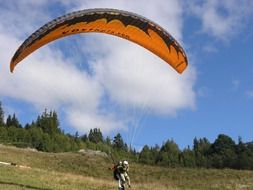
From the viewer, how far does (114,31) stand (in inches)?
880

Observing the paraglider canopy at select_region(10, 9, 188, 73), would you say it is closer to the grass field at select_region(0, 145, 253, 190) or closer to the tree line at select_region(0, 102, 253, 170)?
the grass field at select_region(0, 145, 253, 190)

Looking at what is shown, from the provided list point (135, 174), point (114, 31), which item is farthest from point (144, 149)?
point (114, 31)

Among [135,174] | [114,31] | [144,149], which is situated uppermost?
[144,149]

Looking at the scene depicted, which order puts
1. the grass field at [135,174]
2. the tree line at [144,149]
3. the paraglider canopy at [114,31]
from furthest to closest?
the tree line at [144,149], the grass field at [135,174], the paraglider canopy at [114,31]

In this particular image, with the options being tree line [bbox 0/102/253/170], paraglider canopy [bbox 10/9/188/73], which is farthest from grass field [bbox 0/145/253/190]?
tree line [bbox 0/102/253/170]

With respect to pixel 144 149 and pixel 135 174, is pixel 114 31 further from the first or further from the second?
pixel 144 149

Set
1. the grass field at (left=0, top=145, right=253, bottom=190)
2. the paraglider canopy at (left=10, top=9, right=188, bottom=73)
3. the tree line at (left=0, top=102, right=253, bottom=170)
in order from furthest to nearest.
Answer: the tree line at (left=0, top=102, right=253, bottom=170), the grass field at (left=0, top=145, right=253, bottom=190), the paraglider canopy at (left=10, top=9, right=188, bottom=73)

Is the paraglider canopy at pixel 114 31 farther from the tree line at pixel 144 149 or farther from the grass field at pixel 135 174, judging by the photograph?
the tree line at pixel 144 149

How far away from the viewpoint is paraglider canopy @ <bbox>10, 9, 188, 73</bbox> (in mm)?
19998

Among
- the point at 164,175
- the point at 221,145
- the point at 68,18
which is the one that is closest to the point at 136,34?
the point at 68,18

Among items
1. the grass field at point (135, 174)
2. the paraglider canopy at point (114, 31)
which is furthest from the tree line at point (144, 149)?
the paraglider canopy at point (114, 31)

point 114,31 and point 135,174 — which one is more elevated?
point 114,31

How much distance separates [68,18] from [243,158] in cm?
10634

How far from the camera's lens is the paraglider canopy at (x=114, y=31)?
2000 centimetres
